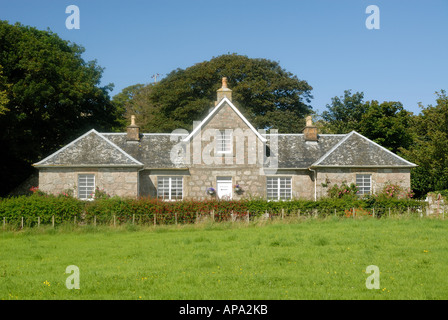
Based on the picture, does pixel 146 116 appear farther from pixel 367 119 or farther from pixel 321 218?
pixel 321 218

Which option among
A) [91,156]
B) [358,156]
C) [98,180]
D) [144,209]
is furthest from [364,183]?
[91,156]

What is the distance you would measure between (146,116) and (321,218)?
142 feet

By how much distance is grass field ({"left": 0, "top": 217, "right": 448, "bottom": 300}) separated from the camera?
10086mm

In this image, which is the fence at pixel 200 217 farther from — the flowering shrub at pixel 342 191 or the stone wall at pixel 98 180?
the stone wall at pixel 98 180

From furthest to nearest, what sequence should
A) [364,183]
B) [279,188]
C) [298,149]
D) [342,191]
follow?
1. [298,149]
2. [279,188]
3. [364,183]
4. [342,191]

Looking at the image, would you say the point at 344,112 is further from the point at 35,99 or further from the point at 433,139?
the point at 35,99

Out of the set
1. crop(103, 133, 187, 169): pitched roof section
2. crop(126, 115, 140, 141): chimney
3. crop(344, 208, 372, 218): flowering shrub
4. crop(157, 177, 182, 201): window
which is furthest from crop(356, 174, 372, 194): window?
crop(126, 115, 140, 141): chimney

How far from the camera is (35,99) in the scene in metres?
34.6

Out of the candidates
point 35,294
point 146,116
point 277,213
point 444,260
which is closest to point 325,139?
point 277,213

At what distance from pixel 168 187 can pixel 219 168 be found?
3.38 metres

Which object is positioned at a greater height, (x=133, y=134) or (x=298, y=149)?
(x=133, y=134)

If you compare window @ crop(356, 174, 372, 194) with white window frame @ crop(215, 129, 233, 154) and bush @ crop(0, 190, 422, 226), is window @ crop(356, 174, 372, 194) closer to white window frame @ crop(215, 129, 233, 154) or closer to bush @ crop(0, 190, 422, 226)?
bush @ crop(0, 190, 422, 226)

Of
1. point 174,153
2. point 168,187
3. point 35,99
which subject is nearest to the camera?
point 168,187
